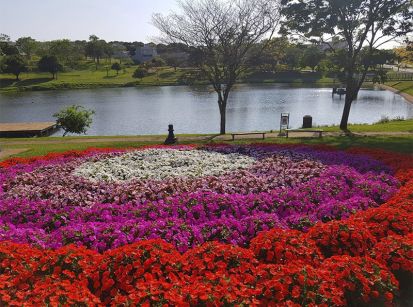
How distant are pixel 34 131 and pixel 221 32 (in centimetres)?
2140

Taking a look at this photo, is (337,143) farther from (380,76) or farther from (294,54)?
(294,54)

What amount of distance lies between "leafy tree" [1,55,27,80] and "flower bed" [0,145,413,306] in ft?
300

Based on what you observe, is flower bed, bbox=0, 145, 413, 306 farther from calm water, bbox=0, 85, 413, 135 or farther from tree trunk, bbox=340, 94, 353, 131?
calm water, bbox=0, 85, 413, 135

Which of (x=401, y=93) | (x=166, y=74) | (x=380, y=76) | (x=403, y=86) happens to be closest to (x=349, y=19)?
(x=380, y=76)

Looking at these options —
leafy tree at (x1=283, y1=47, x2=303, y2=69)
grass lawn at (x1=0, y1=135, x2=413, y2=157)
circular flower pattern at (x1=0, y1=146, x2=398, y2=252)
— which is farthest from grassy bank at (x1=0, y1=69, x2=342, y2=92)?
circular flower pattern at (x1=0, y1=146, x2=398, y2=252)

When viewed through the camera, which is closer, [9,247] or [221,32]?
[9,247]

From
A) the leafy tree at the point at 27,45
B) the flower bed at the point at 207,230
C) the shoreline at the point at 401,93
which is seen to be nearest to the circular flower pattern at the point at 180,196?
the flower bed at the point at 207,230

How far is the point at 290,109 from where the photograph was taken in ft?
179

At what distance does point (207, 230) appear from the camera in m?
8.22

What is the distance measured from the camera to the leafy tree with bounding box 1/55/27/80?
310ft

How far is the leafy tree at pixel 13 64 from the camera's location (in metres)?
94.6

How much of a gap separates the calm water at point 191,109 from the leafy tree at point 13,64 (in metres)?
19.0

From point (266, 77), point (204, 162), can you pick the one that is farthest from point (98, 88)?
point (204, 162)

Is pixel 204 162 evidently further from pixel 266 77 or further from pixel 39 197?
pixel 266 77
